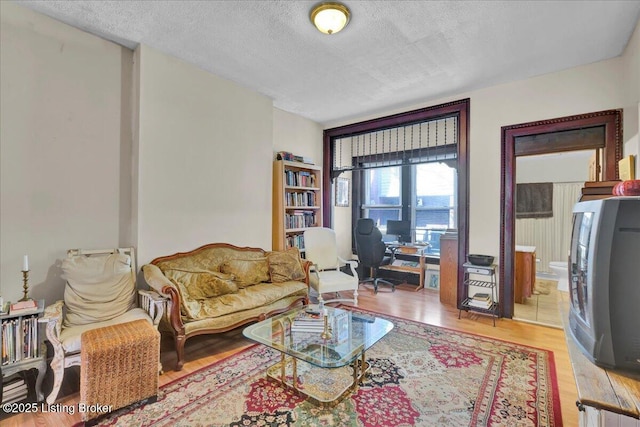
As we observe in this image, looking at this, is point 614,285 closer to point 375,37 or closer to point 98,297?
point 375,37

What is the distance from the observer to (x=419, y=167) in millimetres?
5574

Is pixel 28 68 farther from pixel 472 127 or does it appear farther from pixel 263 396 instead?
pixel 472 127

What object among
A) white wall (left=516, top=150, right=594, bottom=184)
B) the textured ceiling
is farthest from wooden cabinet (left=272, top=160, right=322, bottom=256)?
white wall (left=516, top=150, right=594, bottom=184)

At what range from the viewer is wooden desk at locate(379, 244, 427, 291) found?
199 inches

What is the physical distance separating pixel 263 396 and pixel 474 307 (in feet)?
8.99

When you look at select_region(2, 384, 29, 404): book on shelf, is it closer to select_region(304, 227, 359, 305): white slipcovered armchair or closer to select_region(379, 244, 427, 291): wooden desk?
select_region(304, 227, 359, 305): white slipcovered armchair

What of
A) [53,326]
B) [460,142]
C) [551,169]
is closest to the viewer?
[53,326]

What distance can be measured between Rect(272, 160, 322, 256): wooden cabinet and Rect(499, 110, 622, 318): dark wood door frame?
2.56 m

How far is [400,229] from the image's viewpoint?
17.8 ft

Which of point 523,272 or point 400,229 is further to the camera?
point 400,229

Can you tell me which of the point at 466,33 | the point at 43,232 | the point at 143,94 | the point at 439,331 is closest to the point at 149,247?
the point at 43,232

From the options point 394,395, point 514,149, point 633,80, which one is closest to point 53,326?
point 394,395

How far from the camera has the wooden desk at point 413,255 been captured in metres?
5.05

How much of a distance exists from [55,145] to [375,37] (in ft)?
9.50
